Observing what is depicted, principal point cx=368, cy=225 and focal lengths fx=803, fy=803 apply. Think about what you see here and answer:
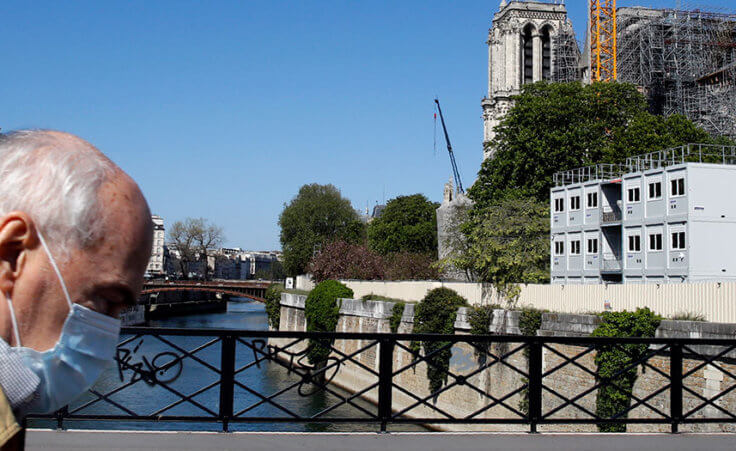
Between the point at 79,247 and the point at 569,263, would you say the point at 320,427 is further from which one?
the point at 79,247

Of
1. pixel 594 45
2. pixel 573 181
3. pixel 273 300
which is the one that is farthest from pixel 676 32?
pixel 273 300

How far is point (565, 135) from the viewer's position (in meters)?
43.6

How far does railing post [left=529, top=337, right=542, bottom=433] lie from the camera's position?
7791 millimetres

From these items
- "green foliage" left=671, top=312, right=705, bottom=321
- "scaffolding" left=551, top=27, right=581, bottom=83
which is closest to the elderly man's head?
"green foliage" left=671, top=312, right=705, bottom=321

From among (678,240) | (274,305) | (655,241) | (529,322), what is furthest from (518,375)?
(274,305)

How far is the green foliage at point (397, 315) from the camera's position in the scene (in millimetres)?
32719

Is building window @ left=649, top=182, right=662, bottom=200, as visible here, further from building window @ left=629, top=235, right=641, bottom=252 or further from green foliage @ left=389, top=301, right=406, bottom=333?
green foliage @ left=389, top=301, right=406, bottom=333

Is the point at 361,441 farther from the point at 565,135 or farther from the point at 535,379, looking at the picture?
the point at 565,135

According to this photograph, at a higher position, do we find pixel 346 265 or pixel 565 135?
pixel 565 135

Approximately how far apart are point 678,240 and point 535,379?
25.0 meters

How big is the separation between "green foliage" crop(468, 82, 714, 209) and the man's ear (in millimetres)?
41753

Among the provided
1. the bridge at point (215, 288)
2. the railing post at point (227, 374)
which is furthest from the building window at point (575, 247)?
the bridge at point (215, 288)

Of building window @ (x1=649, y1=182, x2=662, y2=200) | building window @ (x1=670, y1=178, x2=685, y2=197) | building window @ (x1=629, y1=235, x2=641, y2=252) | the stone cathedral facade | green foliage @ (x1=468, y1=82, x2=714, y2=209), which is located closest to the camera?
Result: building window @ (x1=670, y1=178, x2=685, y2=197)

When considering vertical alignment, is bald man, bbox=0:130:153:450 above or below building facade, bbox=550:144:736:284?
below
